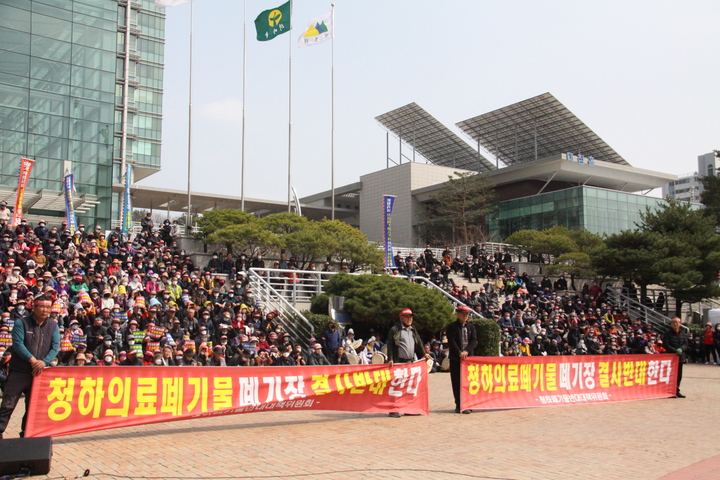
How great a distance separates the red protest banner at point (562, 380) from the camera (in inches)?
398

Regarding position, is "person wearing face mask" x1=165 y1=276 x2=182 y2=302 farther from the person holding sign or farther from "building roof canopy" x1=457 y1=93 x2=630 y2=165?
"building roof canopy" x1=457 y1=93 x2=630 y2=165

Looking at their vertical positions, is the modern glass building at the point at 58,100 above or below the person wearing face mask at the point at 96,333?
above

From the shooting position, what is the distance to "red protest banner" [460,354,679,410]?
10109 mm

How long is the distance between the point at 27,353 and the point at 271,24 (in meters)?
32.4

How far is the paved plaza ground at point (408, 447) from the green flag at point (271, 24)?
30121 millimetres

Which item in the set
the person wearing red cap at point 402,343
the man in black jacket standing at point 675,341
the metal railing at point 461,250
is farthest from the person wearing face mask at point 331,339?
the metal railing at point 461,250

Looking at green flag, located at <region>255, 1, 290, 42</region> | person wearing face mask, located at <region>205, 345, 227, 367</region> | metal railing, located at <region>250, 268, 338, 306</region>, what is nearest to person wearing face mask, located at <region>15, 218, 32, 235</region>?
metal railing, located at <region>250, 268, 338, 306</region>

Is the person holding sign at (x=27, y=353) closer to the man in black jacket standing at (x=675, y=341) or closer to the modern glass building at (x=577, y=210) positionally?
the man in black jacket standing at (x=675, y=341)

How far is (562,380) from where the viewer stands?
11219 mm

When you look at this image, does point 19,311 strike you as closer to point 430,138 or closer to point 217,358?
point 217,358

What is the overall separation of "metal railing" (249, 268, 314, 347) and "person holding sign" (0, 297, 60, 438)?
10807 mm

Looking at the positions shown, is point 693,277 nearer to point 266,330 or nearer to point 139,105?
point 266,330

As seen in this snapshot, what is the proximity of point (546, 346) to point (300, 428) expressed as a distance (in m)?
15.1

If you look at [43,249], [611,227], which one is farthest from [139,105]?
[43,249]
